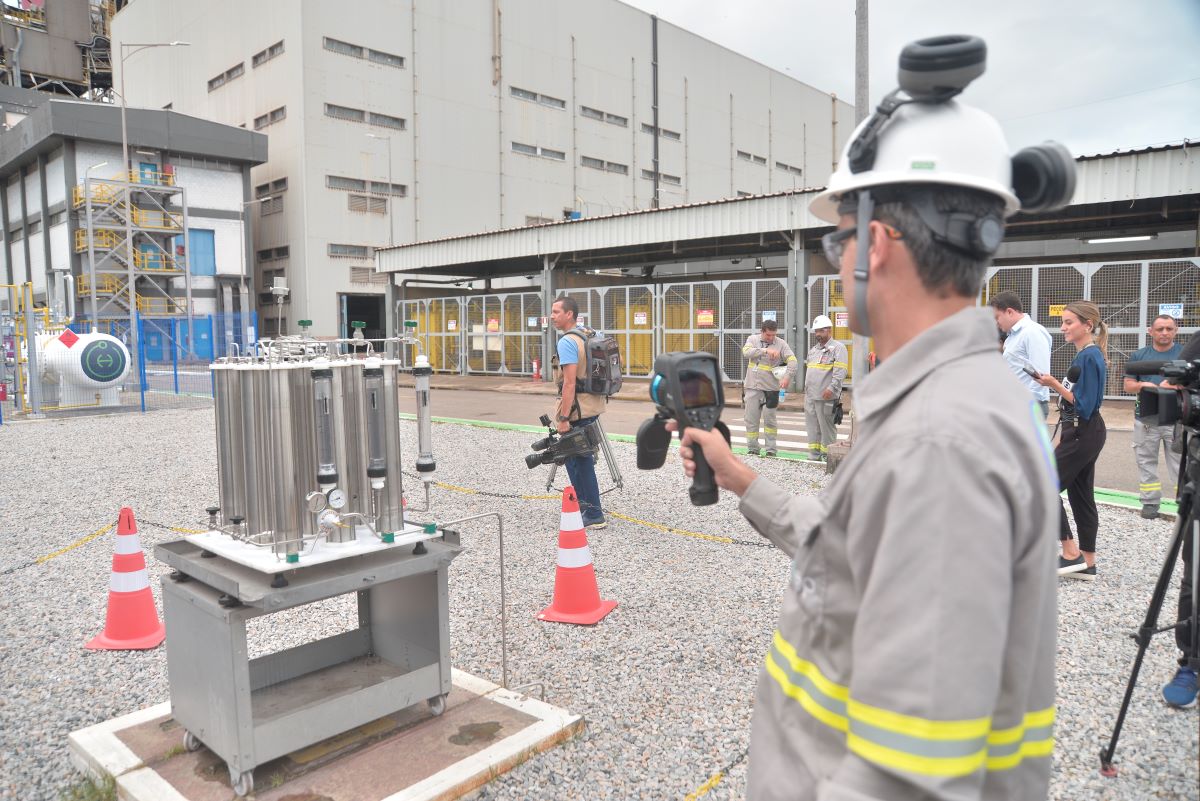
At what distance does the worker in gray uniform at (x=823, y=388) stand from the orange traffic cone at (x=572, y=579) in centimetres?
653

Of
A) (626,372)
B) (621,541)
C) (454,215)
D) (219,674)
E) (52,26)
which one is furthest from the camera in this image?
(52,26)

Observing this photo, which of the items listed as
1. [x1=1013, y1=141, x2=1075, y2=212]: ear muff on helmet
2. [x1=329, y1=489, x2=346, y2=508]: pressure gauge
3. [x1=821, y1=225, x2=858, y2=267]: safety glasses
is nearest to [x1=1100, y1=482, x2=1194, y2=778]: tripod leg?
[x1=1013, y1=141, x2=1075, y2=212]: ear muff on helmet

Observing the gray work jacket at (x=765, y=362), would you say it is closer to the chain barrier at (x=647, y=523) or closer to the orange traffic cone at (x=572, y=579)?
the chain barrier at (x=647, y=523)

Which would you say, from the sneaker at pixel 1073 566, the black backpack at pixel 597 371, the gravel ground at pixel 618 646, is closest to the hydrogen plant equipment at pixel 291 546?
the gravel ground at pixel 618 646

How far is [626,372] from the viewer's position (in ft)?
81.6

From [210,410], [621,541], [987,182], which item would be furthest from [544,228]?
[987,182]

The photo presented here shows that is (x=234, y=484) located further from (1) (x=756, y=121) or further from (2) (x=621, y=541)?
(1) (x=756, y=121)

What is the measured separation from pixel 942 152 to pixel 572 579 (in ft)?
13.6

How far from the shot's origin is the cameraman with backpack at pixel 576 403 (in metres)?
7.41

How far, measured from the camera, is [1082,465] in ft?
18.8

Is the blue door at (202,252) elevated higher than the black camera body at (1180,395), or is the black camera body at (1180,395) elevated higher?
the blue door at (202,252)

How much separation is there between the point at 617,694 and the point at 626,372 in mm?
20936

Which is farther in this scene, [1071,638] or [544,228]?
[544,228]

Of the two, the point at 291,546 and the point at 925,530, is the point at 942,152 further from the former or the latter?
the point at 291,546
